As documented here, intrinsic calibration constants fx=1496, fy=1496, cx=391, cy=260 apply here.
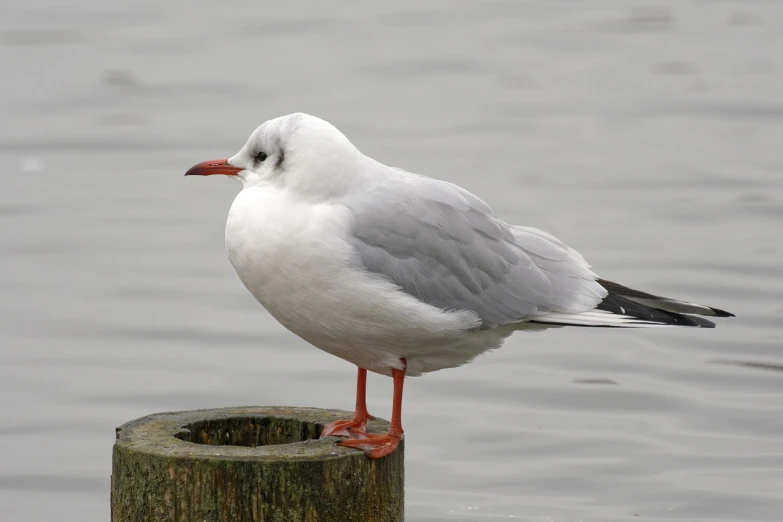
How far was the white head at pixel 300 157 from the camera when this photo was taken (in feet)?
16.5

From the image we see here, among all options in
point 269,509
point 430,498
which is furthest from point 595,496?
point 269,509

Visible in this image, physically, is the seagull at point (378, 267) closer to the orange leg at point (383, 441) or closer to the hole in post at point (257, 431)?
the orange leg at point (383, 441)

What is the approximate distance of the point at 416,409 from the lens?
878 centimetres

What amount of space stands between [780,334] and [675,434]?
176 centimetres

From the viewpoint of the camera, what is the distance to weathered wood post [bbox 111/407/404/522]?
4590 millimetres

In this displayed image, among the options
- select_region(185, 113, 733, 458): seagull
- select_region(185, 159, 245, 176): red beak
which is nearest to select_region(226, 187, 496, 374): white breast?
select_region(185, 113, 733, 458): seagull

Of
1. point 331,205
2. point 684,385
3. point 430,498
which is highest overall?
point 331,205

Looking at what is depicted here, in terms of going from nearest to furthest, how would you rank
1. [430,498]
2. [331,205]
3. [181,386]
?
[331,205] → [430,498] → [181,386]

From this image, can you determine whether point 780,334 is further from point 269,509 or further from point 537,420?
point 269,509

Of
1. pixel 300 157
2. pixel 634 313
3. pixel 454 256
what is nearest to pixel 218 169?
pixel 300 157

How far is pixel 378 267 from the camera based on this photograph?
5031mm

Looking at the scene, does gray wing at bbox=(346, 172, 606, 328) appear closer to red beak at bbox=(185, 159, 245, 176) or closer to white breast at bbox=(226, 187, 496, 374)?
white breast at bbox=(226, 187, 496, 374)

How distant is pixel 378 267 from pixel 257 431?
2.36 ft

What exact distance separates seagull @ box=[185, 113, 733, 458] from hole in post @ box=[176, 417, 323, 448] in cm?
18
